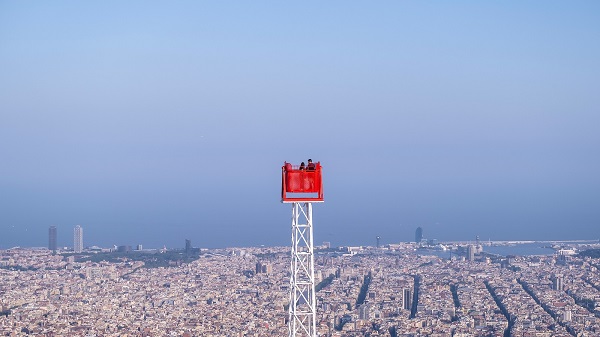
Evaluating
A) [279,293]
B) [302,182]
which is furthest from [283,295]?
[302,182]

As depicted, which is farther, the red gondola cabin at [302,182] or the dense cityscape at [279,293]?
the dense cityscape at [279,293]

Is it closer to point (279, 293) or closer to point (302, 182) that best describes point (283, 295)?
point (279, 293)

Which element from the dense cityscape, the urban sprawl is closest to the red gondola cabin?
the dense cityscape

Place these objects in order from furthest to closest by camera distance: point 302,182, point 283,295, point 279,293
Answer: point 279,293
point 283,295
point 302,182

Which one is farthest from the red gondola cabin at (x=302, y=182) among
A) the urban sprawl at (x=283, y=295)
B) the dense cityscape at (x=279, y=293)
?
the urban sprawl at (x=283, y=295)

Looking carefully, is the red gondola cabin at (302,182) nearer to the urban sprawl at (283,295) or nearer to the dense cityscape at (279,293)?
the dense cityscape at (279,293)

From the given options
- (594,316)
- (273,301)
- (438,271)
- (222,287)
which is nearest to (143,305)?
(273,301)

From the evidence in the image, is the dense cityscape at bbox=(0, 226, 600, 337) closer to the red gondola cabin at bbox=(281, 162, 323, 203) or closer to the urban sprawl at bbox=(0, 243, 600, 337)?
the urban sprawl at bbox=(0, 243, 600, 337)

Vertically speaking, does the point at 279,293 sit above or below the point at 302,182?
below

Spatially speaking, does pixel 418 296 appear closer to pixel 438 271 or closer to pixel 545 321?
pixel 545 321
